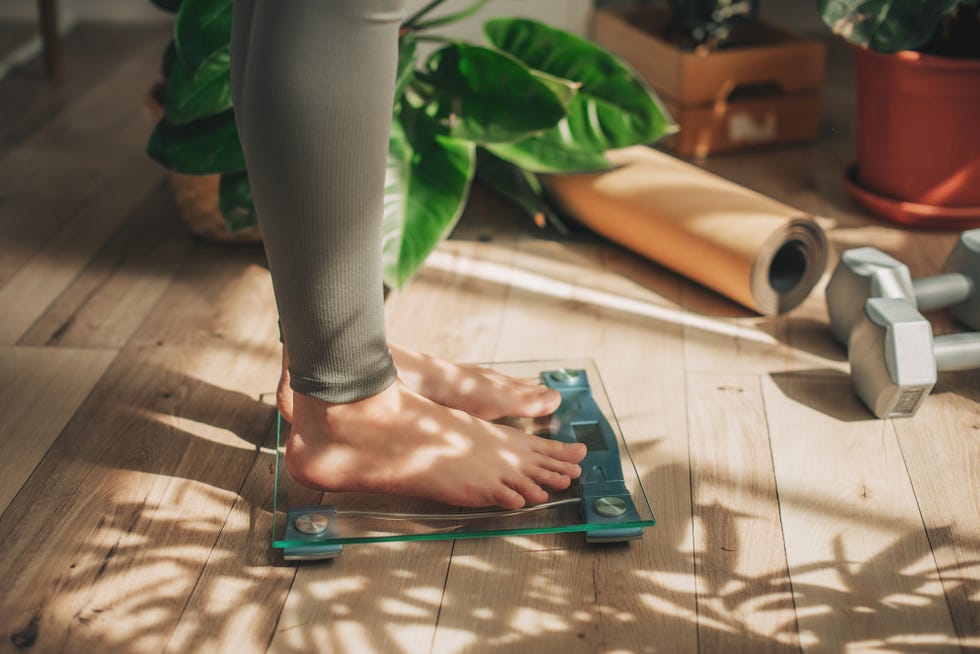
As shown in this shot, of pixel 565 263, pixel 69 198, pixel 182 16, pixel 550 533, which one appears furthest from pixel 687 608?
pixel 69 198

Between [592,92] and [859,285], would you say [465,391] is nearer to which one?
[859,285]

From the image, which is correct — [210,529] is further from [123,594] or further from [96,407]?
[96,407]

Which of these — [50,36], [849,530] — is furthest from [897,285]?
[50,36]

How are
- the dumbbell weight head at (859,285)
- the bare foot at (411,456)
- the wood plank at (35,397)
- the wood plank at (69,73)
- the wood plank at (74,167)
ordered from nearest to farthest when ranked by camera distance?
the bare foot at (411,456) → the wood plank at (35,397) → the dumbbell weight head at (859,285) → the wood plank at (74,167) → the wood plank at (69,73)

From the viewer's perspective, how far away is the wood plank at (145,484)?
1.01 metres

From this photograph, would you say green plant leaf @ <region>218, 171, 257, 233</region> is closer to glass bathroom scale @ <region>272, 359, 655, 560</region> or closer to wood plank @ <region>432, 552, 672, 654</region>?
glass bathroom scale @ <region>272, 359, 655, 560</region>

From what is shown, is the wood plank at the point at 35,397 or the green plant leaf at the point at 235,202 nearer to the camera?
the wood plank at the point at 35,397

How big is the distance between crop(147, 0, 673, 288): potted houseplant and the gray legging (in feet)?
1.78

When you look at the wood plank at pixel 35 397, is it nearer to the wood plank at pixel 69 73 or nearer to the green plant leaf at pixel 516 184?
the green plant leaf at pixel 516 184

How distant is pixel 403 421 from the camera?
3.57 feet

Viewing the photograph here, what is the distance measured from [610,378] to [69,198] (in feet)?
3.88

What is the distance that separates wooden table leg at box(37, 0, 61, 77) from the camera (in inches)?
102

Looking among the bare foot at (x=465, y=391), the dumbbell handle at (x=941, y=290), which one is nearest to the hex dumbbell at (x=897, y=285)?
the dumbbell handle at (x=941, y=290)

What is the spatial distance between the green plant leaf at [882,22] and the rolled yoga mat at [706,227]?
0.94 ft
